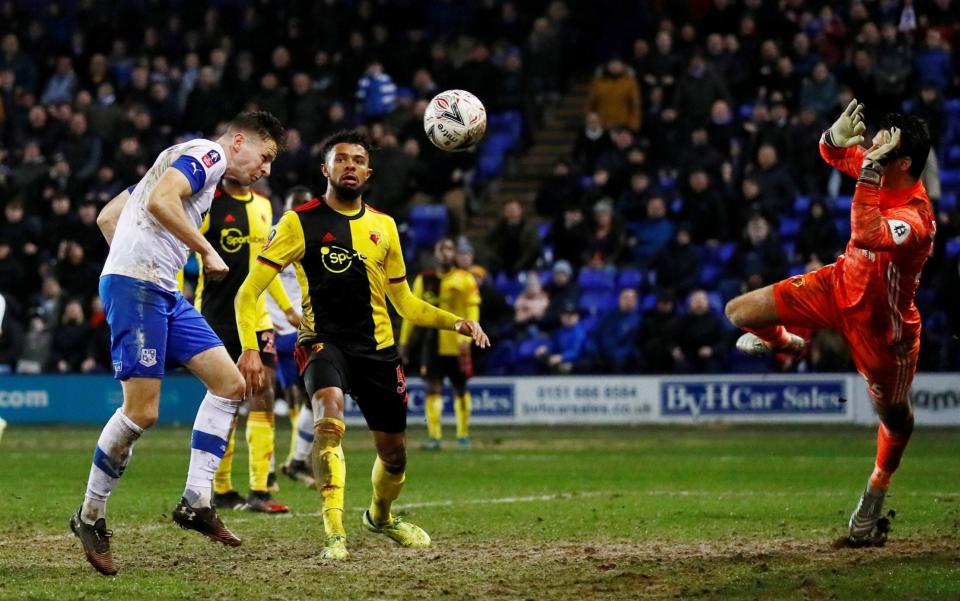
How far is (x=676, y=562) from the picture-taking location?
9289 millimetres

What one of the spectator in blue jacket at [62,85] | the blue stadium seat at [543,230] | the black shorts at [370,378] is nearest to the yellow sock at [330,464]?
Answer: the black shorts at [370,378]

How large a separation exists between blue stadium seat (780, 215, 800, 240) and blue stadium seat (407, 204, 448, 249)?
5.77 meters

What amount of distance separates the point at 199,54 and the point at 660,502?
838 inches

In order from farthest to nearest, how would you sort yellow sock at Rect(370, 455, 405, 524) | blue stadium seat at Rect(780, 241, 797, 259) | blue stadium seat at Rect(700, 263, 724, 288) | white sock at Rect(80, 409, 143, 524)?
blue stadium seat at Rect(700, 263, 724, 288) < blue stadium seat at Rect(780, 241, 797, 259) < yellow sock at Rect(370, 455, 405, 524) < white sock at Rect(80, 409, 143, 524)

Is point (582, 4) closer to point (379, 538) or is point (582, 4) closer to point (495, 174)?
point (495, 174)

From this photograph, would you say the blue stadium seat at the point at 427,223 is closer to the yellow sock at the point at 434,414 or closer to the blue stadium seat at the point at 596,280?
the blue stadium seat at the point at 596,280

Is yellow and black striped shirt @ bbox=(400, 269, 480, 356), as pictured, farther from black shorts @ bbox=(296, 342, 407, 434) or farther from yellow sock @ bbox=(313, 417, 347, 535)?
yellow sock @ bbox=(313, 417, 347, 535)

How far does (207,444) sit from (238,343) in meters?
3.26

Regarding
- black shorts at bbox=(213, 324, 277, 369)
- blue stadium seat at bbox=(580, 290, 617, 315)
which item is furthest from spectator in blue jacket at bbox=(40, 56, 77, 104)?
black shorts at bbox=(213, 324, 277, 369)

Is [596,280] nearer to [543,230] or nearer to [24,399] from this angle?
[543,230]

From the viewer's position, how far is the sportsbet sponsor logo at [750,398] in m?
22.4

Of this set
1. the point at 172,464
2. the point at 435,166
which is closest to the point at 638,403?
the point at 435,166

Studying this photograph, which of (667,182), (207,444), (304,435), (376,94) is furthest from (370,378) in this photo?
(376,94)

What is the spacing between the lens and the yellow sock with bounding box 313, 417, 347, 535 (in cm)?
954
